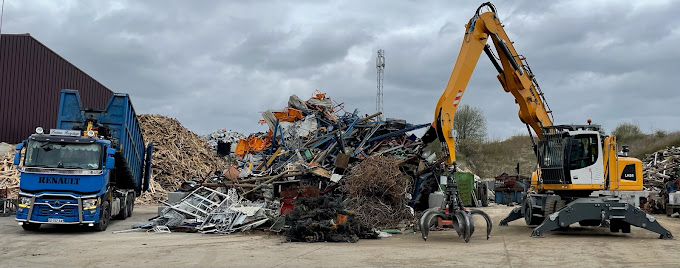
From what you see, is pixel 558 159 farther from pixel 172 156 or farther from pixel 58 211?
pixel 172 156

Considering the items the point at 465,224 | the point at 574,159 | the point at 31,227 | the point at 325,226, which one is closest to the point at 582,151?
the point at 574,159

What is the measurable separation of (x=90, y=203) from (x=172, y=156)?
21.6m

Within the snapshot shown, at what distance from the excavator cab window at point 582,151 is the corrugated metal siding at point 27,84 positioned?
99.2ft

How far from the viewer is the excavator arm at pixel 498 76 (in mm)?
17047

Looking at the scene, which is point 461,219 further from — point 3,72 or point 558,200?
point 3,72

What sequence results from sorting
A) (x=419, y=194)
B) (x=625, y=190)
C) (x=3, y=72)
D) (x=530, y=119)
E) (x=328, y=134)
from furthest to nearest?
(x=3, y=72) < (x=328, y=134) < (x=419, y=194) < (x=530, y=119) < (x=625, y=190)

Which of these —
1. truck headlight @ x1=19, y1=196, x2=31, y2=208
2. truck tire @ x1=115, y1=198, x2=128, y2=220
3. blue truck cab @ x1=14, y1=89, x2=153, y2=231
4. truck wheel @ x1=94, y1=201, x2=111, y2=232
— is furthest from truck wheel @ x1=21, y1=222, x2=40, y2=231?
truck tire @ x1=115, y1=198, x2=128, y2=220

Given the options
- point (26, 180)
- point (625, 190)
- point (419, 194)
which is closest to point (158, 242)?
point (26, 180)

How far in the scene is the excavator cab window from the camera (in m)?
16.9

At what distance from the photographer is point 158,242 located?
1464 centimetres

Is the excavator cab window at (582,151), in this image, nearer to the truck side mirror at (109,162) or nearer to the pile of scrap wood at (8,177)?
the truck side mirror at (109,162)

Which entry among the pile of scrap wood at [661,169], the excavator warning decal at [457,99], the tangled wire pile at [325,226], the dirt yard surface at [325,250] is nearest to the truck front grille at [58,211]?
the dirt yard surface at [325,250]

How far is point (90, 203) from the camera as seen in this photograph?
54.0ft

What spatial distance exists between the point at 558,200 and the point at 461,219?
4.23 meters
